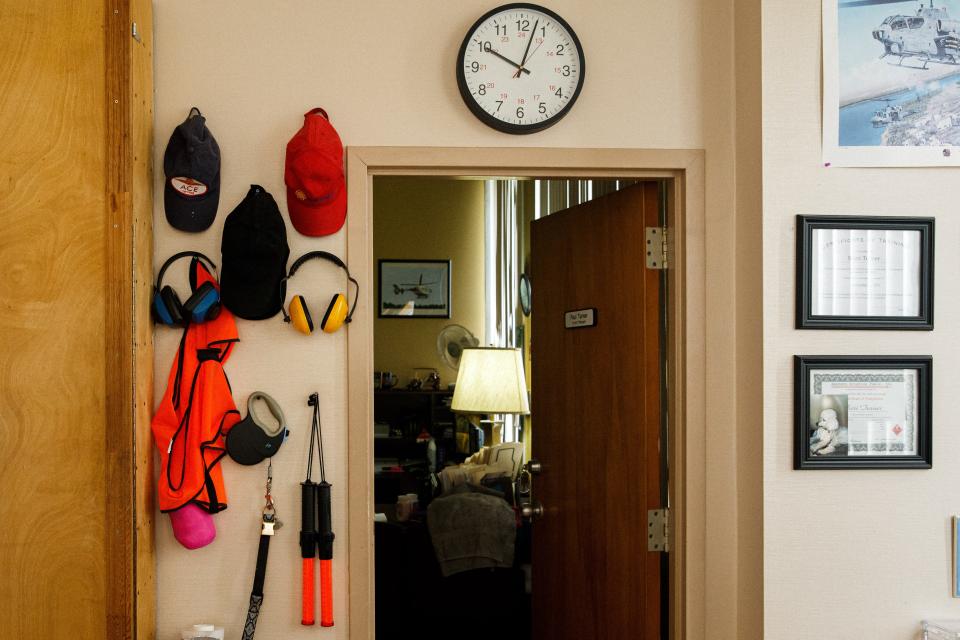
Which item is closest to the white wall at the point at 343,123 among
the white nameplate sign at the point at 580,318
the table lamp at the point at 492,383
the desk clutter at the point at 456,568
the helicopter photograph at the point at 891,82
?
the helicopter photograph at the point at 891,82

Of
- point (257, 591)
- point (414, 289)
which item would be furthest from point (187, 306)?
point (414, 289)

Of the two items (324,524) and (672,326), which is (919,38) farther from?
(324,524)

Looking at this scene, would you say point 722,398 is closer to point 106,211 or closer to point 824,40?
point 824,40

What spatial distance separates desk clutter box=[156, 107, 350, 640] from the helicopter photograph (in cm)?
127

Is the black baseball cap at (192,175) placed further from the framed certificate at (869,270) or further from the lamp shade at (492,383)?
the lamp shade at (492,383)

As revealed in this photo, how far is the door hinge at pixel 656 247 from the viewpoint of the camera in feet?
7.29

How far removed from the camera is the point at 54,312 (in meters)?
1.86

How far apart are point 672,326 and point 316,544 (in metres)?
1.13

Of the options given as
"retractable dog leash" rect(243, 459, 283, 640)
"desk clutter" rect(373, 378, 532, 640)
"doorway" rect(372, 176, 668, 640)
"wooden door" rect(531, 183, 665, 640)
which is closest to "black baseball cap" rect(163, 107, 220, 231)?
"doorway" rect(372, 176, 668, 640)

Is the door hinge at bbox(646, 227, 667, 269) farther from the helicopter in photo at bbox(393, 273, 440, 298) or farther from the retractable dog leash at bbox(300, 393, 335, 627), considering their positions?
the helicopter in photo at bbox(393, 273, 440, 298)

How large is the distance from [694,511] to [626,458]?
0.98 ft

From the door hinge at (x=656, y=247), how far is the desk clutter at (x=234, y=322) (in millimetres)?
854

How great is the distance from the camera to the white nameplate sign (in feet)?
8.21

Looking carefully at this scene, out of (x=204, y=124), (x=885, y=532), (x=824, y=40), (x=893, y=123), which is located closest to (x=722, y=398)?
(x=885, y=532)
